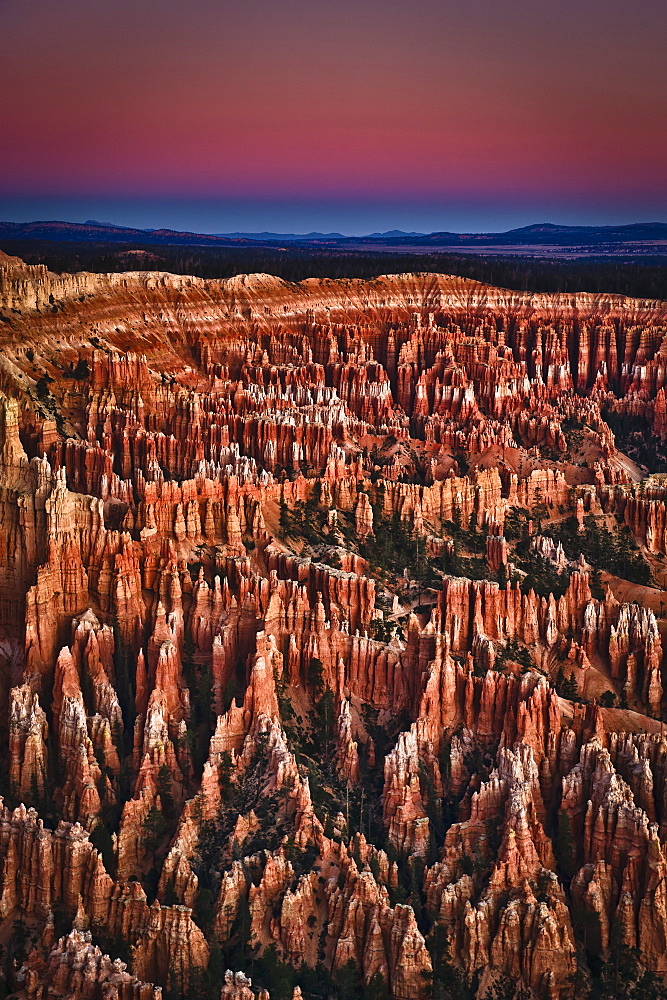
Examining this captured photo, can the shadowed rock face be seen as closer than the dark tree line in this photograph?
Yes

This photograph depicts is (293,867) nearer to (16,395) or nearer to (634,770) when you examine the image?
(634,770)

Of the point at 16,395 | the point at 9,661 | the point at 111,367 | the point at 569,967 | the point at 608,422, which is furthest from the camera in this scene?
the point at 608,422

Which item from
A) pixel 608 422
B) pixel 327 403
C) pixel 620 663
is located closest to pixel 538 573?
pixel 620 663

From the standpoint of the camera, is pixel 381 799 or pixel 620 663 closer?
pixel 381 799

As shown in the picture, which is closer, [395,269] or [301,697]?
[301,697]

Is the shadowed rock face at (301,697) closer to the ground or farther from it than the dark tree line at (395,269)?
closer to the ground

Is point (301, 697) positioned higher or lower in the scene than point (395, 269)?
lower

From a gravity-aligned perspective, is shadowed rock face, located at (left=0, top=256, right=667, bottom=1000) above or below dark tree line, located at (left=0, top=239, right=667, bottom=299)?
below

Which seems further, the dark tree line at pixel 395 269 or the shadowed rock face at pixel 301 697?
the dark tree line at pixel 395 269
